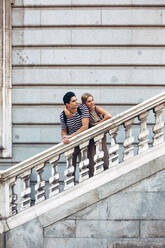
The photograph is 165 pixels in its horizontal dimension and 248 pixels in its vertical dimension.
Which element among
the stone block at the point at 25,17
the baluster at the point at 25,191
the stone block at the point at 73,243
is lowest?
the stone block at the point at 73,243

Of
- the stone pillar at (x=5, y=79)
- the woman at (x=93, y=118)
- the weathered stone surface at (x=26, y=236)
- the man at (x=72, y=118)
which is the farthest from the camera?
the stone pillar at (x=5, y=79)

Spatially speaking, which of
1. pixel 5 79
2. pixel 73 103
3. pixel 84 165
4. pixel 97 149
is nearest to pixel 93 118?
pixel 73 103

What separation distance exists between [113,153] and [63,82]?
3.18 metres

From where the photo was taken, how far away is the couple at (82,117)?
26.3 feet

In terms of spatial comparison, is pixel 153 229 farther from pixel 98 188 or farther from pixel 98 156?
pixel 98 156

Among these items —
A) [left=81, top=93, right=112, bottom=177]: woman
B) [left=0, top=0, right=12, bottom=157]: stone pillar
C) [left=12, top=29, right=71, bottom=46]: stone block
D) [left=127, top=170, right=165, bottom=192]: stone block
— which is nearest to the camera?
[left=127, top=170, right=165, bottom=192]: stone block

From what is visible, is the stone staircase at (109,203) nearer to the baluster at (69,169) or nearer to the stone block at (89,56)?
the baluster at (69,169)

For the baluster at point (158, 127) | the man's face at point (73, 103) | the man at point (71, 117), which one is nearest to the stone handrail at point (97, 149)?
the baluster at point (158, 127)

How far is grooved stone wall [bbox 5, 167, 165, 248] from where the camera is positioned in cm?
770

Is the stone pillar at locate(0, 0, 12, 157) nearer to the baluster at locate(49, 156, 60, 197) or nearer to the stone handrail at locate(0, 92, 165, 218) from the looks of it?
the stone handrail at locate(0, 92, 165, 218)

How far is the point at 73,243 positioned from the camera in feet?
25.7

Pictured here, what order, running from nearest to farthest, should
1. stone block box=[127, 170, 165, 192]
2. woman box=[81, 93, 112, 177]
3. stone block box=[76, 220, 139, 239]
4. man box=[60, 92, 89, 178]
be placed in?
stone block box=[127, 170, 165, 192], stone block box=[76, 220, 139, 239], woman box=[81, 93, 112, 177], man box=[60, 92, 89, 178]

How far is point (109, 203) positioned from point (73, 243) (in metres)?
0.91

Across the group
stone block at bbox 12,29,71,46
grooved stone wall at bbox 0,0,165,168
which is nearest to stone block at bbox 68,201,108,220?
grooved stone wall at bbox 0,0,165,168
